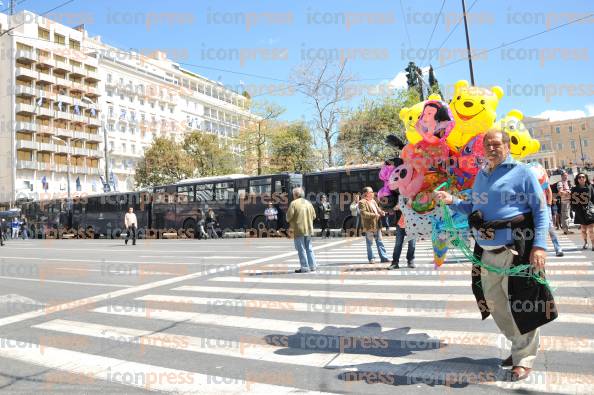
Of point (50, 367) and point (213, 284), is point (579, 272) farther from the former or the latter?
point (50, 367)

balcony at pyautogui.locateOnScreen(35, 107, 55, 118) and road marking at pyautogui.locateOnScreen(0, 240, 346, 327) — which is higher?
balcony at pyautogui.locateOnScreen(35, 107, 55, 118)

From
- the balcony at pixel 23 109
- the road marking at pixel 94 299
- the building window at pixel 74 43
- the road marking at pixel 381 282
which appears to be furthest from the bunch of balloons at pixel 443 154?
the building window at pixel 74 43

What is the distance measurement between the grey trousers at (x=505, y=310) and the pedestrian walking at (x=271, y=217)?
64.1ft

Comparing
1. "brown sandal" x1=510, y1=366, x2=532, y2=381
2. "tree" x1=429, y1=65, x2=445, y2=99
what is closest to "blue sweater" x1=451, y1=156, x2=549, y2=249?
"brown sandal" x1=510, y1=366, x2=532, y2=381

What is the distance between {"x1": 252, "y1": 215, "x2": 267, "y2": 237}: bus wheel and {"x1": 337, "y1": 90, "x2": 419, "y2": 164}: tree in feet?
58.9

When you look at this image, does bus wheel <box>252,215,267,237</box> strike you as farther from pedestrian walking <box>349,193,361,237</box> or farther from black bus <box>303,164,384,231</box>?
pedestrian walking <box>349,193,361,237</box>

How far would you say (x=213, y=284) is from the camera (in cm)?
950

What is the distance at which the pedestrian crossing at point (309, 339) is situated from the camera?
160 inches

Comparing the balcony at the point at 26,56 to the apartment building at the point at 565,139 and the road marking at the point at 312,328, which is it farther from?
the apartment building at the point at 565,139

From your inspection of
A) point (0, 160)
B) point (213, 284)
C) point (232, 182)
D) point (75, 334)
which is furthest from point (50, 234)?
point (75, 334)

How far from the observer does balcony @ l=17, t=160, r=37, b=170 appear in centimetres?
5859

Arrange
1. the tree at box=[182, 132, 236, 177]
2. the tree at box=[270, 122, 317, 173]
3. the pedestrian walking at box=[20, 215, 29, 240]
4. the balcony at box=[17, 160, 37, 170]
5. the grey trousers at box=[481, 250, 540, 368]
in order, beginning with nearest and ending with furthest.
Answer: the grey trousers at box=[481, 250, 540, 368] → the pedestrian walking at box=[20, 215, 29, 240] → the tree at box=[270, 122, 317, 173] → the tree at box=[182, 132, 236, 177] → the balcony at box=[17, 160, 37, 170]

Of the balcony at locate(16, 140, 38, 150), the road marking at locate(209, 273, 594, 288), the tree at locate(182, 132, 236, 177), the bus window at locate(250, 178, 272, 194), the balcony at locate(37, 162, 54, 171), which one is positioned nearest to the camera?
the road marking at locate(209, 273, 594, 288)

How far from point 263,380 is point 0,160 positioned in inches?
2641
